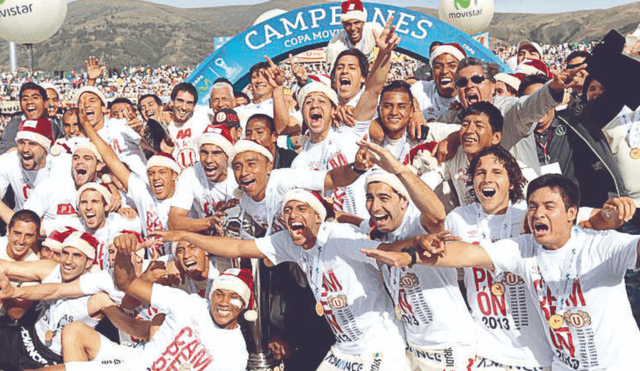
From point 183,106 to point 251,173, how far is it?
2.49m

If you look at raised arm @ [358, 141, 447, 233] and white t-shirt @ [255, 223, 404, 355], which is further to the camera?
white t-shirt @ [255, 223, 404, 355]

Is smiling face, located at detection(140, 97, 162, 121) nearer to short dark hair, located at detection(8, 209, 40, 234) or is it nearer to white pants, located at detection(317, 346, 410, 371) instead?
short dark hair, located at detection(8, 209, 40, 234)

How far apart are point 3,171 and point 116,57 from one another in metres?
117

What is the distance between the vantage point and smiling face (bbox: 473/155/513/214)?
4254mm

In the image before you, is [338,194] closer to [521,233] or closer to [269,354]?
[269,354]

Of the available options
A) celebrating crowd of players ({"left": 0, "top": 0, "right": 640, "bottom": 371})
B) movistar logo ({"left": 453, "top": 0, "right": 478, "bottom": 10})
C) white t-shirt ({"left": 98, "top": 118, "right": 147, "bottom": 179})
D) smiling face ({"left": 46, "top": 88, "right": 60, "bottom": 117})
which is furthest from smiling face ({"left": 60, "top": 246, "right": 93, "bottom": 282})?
movistar logo ({"left": 453, "top": 0, "right": 478, "bottom": 10})

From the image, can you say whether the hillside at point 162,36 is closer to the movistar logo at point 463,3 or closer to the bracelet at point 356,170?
the movistar logo at point 463,3

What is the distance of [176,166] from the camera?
6453mm

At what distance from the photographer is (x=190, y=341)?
520 cm

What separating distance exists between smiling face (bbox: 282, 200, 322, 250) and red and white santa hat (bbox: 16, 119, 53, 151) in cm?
355

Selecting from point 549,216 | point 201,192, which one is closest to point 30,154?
point 201,192

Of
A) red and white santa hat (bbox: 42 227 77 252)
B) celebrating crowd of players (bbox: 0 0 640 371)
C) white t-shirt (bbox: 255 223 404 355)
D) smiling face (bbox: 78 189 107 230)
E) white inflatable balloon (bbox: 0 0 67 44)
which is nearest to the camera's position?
celebrating crowd of players (bbox: 0 0 640 371)

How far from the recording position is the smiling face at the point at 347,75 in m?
5.98

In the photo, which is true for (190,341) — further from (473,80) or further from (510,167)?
(473,80)
